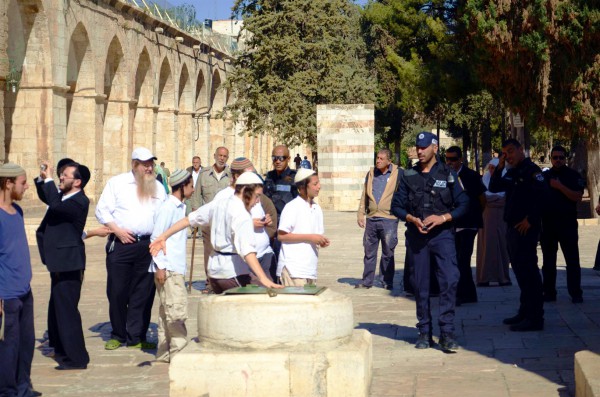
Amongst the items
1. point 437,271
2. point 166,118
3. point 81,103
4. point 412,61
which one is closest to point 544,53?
point 437,271

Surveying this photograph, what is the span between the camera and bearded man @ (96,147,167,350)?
28.2 feet

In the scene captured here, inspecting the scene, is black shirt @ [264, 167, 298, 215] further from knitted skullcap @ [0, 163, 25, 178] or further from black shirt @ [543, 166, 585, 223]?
knitted skullcap @ [0, 163, 25, 178]

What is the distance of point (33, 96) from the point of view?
2819 centimetres

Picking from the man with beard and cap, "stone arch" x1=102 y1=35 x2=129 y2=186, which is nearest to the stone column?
"stone arch" x1=102 y1=35 x2=129 y2=186

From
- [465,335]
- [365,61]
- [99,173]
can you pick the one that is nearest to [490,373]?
[465,335]

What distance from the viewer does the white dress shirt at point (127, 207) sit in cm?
861

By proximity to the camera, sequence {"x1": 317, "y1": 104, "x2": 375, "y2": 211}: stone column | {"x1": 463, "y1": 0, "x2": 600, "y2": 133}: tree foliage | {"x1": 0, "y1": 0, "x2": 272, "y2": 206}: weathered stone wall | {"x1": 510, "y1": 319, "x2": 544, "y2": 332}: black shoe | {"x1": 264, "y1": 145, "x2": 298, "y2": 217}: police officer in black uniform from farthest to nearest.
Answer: {"x1": 317, "y1": 104, "x2": 375, "y2": 211}: stone column
{"x1": 0, "y1": 0, "x2": 272, "y2": 206}: weathered stone wall
{"x1": 463, "y1": 0, "x2": 600, "y2": 133}: tree foliage
{"x1": 264, "y1": 145, "x2": 298, "y2": 217}: police officer in black uniform
{"x1": 510, "y1": 319, "x2": 544, "y2": 332}: black shoe

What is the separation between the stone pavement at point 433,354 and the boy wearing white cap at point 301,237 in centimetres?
89

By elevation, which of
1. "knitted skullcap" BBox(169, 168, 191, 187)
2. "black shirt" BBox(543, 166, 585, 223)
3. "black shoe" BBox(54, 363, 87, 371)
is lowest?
"black shoe" BBox(54, 363, 87, 371)

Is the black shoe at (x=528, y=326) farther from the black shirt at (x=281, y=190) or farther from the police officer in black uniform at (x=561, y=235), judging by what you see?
the black shirt at (x=281, y=190)

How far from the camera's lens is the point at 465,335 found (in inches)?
361

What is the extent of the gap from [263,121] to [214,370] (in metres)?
36.6

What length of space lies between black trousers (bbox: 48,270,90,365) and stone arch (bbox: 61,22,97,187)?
25106 millimetres

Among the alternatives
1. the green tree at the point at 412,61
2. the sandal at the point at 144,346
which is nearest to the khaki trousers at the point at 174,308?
the sandal at the point at 144,346
